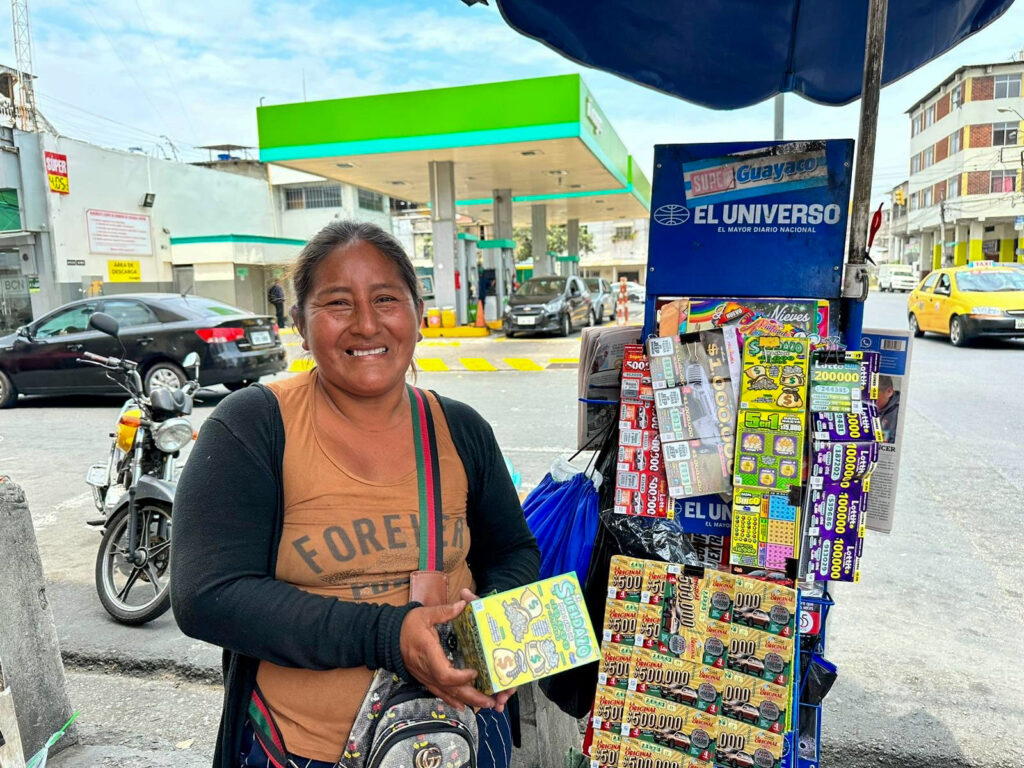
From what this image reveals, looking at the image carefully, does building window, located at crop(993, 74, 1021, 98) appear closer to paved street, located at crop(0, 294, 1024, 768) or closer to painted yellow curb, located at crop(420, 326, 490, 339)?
painted yellow curb, located at crop(420, 326, 490, 339)

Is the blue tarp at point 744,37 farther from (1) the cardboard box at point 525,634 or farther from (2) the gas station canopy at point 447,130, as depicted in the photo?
(2) the gas station canopy at point 447,130

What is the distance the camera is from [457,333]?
714 inches

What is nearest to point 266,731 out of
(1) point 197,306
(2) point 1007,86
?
(1) point 197,306

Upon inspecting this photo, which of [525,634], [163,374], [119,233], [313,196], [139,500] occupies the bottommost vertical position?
[163,374]

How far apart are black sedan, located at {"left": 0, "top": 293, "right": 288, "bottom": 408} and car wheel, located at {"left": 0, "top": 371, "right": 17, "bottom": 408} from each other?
12 mm

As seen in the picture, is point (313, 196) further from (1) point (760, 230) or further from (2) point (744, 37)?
(1) point (760, 230)

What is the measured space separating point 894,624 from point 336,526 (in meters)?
3.20

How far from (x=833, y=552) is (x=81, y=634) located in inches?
140

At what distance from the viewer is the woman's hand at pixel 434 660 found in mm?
1222

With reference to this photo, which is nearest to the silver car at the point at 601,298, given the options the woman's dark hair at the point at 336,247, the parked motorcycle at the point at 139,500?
the parked motorcycle at the point at 139,500

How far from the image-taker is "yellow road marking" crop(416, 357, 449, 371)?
1236 centimetres

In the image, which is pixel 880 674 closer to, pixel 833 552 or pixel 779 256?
pixel 833 552

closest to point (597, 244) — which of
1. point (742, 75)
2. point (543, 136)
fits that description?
point (543, 136)

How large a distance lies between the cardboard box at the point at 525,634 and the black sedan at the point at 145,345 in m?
8.75
